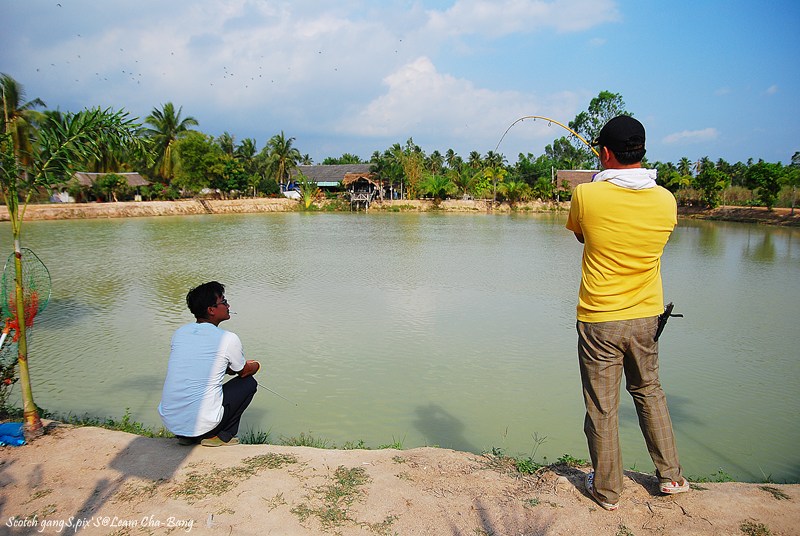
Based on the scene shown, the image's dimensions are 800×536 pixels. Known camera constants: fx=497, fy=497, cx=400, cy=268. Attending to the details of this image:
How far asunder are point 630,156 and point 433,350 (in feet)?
14.1

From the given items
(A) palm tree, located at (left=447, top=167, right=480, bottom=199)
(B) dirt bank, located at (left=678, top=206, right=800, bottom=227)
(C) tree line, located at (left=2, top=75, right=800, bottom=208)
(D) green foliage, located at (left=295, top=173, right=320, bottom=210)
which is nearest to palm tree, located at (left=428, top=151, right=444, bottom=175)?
(C) tree line, located at (left=2, top=75, right=800, bottom=208)

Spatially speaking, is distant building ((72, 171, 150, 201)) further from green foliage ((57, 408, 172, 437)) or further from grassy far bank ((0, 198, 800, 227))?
green foliage ((57, 408, 172, 437))

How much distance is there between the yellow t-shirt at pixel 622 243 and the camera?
85.7 inches

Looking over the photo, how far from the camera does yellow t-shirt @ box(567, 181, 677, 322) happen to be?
2.18m

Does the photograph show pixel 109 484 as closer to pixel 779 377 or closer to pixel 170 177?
pixel 779 377

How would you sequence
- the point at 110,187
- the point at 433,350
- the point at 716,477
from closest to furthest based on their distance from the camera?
the point at 716,477
the point at 433,350
the point at 110,187

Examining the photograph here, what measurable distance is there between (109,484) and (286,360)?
10.8 feet

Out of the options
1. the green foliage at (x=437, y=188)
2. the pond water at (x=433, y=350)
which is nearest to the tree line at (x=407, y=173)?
the green foliage at (x=437, y=188)

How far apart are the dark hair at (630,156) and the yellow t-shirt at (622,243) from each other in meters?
0.13

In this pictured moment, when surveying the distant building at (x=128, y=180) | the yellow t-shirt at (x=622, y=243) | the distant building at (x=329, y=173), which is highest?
the distant building at (x=329, y=173)

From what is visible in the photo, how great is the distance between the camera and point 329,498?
7.66 feet

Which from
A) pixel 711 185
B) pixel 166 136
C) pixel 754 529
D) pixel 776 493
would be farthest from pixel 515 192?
pixel 754 529

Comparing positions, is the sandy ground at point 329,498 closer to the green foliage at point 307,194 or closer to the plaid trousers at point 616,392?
the plaid trousers at point 616,392

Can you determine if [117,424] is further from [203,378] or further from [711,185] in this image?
[711,185]
